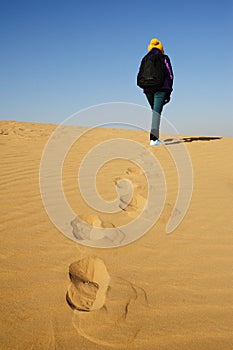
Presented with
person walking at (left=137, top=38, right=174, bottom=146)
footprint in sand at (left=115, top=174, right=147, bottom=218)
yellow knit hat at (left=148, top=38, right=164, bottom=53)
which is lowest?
footprint in sand at (left=115, top=174, right=147, bottom=218)

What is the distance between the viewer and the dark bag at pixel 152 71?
5.16 meters

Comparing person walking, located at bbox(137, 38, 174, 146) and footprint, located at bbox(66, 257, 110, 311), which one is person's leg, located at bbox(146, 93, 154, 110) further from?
footprint, located at bbox(66, 257, 110, 311)

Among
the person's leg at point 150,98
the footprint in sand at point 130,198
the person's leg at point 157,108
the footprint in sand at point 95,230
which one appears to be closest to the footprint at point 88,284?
the footprint in sand at point 95,230

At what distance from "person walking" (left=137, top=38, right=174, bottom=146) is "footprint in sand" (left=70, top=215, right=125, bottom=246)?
341 centimetres

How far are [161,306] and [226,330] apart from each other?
32 cm

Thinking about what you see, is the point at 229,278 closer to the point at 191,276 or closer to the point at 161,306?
the point at 191,276

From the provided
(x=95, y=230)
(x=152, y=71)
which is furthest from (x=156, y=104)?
(x=95, y=230)

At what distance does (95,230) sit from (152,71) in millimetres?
3731

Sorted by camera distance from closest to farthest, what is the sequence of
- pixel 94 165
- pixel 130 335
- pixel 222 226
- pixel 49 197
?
pixel 130 335 → pixel 222 226 → pixel 49 197 → pixel 94 165

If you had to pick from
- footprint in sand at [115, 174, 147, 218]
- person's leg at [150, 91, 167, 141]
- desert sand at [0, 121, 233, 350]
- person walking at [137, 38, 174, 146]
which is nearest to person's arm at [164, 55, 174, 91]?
person walking at [137, 38, 174, 146]

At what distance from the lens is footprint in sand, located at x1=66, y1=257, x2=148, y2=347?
1289 millimetres

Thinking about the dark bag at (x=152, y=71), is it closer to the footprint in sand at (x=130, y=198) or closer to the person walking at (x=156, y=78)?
the person walking at (x=156, y=78)

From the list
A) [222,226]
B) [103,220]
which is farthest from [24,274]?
[222,226]

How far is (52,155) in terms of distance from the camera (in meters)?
5.34
